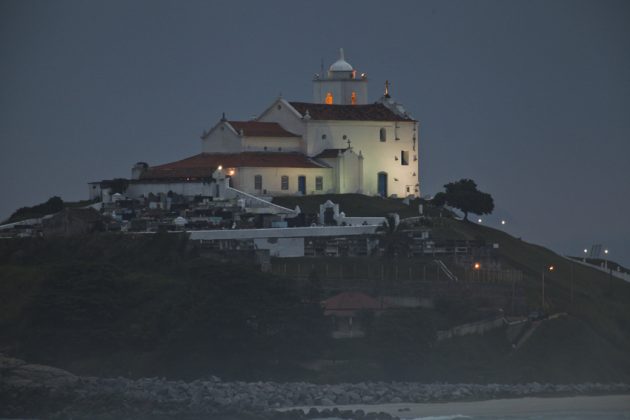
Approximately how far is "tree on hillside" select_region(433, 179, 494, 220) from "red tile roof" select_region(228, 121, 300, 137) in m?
7.88

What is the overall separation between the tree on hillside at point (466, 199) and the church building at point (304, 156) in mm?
4196

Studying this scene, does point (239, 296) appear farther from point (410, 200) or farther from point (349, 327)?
point (410, 200)

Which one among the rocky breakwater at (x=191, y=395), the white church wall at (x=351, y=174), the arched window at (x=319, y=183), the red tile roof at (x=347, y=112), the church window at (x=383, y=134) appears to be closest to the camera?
the rocky breakwater at (x=191, y=395)

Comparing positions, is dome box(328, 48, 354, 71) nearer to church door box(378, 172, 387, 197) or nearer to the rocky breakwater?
church door box(378, 172, 387, 197)

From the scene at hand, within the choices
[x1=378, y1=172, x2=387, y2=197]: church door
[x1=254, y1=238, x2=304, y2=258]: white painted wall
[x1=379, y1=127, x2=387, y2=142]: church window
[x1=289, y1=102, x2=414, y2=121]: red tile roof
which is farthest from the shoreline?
[x1=289, y1=102, x2=414, y2=121]: red tile roof

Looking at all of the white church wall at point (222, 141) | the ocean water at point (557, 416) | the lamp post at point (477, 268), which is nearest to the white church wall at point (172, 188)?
the white church wall at point (222, 141)

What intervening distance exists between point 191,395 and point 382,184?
28752 millimetres

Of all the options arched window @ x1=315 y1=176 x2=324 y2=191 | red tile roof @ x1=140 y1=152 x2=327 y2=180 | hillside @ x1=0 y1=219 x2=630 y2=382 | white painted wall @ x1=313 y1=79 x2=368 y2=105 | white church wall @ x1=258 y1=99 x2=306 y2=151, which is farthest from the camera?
white painted wall @ x1=313 y1=79 x2=368 y2=105

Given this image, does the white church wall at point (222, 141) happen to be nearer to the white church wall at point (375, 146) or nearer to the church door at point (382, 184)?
the white church wall at point (375, 146)

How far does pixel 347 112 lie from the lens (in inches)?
4274

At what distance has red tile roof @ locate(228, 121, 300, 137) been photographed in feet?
351

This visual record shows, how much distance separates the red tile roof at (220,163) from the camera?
10394 cm

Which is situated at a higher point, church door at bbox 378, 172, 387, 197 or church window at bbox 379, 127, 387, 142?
church window at bbox 379, 127, 387, 142

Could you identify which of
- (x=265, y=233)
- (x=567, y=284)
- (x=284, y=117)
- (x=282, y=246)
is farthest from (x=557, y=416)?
(x=284, y=117)
